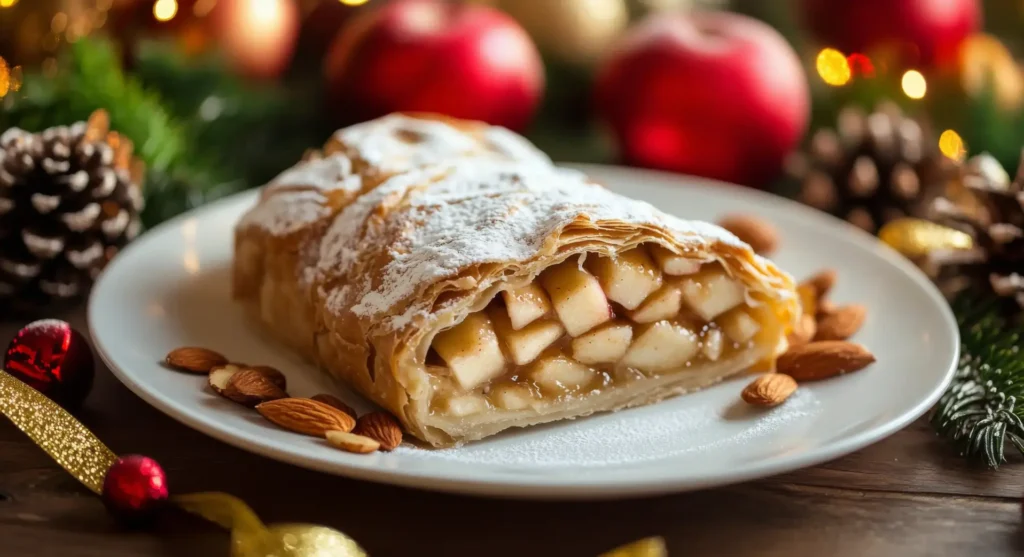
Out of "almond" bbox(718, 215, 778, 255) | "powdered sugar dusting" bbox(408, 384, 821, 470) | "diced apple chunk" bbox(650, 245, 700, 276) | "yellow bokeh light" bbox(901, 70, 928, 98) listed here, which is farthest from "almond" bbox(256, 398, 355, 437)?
"yellow bokeh light" bbox(901, 70, 928, 98)

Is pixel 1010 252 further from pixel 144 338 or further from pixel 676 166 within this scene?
pixel 144 338

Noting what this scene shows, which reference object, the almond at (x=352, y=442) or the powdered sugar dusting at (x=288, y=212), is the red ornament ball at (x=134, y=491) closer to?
the almond at (x=352, y=442)

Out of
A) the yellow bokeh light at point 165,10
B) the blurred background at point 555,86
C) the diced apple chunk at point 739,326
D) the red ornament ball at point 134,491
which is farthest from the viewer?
the yellow bokeh light at point 165,10

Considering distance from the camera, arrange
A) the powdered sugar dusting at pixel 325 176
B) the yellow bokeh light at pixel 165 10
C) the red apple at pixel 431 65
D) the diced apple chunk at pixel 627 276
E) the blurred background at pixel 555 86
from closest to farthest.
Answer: the diced apple chunk at pixel 627 276, the powdered sugar dusting at pixel 325 176, the blurred background at pixel 555 86, the yellow bokeh light at pixel 165 10, the red apple at pixel 431 65

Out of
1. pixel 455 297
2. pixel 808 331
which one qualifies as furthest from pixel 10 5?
pixel 808 331

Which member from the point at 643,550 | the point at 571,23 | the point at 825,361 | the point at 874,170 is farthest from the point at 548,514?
the point at 571,23

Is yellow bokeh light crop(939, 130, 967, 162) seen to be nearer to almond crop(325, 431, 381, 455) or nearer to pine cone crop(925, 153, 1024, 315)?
pine cone crop(925, 153, 1024, 315)

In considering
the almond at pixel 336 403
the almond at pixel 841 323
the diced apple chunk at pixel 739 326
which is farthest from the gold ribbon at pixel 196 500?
the almond at pixel 841 323
